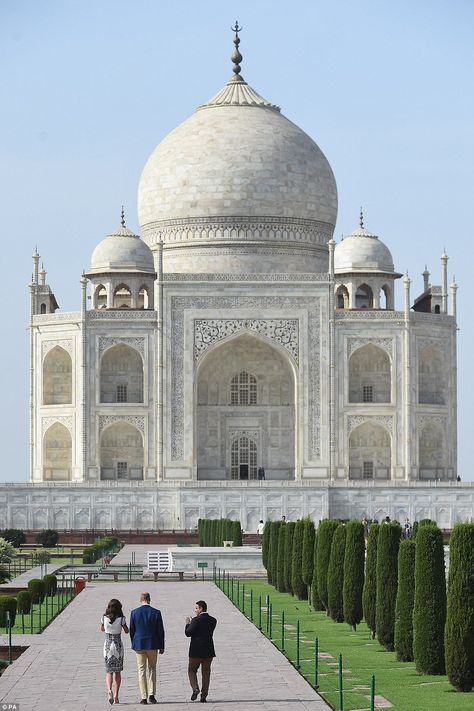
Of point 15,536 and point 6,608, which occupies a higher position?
point 15,536

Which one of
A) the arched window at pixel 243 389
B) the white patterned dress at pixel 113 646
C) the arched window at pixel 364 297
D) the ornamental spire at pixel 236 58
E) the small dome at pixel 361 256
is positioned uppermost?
the ornamental spire at pixel 236 58

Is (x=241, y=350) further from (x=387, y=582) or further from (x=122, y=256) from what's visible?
(x=387, y=582)

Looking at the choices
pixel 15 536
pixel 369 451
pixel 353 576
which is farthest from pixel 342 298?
pixel 353 576

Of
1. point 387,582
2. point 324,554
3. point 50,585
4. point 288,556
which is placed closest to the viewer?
point 387,582

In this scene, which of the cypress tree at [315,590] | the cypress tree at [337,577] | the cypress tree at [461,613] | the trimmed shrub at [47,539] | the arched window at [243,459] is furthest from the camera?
the arched window at [243,459]

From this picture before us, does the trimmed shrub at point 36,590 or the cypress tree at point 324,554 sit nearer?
the trimmed shrub at point 36,590

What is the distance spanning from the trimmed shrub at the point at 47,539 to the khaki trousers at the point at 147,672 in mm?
23812

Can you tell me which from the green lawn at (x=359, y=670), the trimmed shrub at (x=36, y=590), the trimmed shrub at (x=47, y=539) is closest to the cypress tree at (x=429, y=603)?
the green lawn at (x=359, y=670)

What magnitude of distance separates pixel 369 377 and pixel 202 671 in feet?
109

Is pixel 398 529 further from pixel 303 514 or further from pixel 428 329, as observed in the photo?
pixel 428 329

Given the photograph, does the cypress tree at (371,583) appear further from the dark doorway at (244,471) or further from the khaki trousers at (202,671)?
the dark doorway at (244,471)

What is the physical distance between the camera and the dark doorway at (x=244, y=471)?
4628 cm

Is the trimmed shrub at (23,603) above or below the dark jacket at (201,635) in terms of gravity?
below

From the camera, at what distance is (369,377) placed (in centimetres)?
4584
